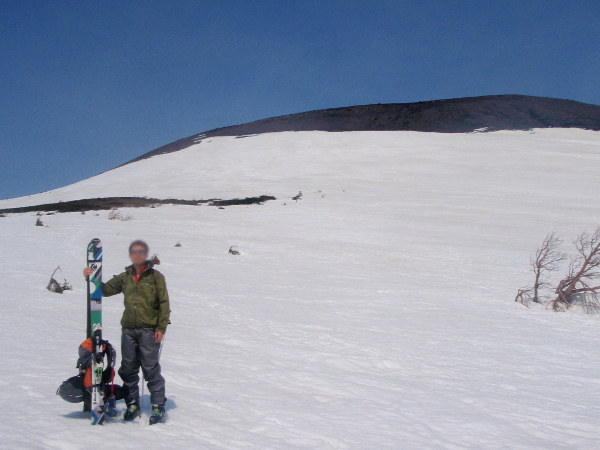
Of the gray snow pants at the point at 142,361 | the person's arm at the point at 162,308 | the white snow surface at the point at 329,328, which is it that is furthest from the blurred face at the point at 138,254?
the white snow surface at the point at 329,328

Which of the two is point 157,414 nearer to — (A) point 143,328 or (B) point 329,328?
(A) point 143,328

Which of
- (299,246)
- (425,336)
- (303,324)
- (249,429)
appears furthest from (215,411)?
(299,246)

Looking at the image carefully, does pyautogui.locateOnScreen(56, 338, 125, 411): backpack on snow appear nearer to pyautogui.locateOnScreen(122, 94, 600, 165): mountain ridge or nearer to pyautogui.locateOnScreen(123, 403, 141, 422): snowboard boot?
pyautogui.locateOnScreen(123, 403, 141, 422): snowboard boot

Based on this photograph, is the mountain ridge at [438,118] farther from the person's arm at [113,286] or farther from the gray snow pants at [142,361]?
the gray snow pants at [142,361]

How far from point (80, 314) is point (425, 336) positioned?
5524 millimetres

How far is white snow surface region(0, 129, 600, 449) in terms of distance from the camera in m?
4.77

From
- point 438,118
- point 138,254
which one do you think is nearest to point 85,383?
point 138,254

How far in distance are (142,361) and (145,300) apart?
0.52 metres

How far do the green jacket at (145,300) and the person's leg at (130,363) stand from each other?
10 centimetres

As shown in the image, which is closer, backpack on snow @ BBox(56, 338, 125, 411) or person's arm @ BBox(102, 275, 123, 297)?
backpack on snow @ BBox(56, 338, 125, 411)

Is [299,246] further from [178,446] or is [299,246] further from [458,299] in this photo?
[178,446]

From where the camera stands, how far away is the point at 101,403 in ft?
14.4

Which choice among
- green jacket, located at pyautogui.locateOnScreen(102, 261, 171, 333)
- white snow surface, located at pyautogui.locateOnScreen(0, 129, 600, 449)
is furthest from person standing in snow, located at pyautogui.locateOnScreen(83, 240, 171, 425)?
white snow surface, located at pyautogui.locateOnScreen(0, 129, 600, 449)

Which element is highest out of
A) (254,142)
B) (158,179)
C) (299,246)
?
(254,142)
